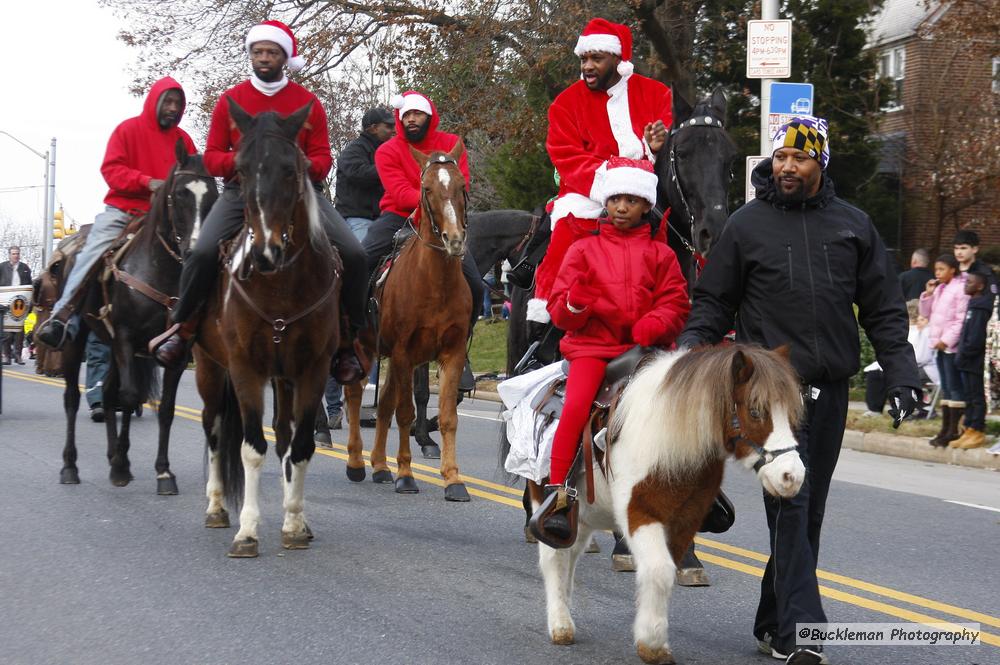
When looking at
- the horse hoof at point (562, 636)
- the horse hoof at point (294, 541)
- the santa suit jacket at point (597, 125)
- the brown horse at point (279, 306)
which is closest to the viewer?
the horse hoof at point (562, 636)

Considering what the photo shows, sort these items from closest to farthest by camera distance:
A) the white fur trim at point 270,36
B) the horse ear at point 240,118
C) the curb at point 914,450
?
the horse ear at point 240,118 < the white fur trim at point 270,36 < the curb at point 914,450

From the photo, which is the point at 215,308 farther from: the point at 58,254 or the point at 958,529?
the point at 958,529

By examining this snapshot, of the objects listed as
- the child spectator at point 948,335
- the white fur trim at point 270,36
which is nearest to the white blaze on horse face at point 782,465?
the white fur trim at point 270,36

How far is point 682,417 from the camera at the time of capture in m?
5.12

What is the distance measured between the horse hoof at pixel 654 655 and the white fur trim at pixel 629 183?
2.11m

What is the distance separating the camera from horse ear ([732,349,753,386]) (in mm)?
4992

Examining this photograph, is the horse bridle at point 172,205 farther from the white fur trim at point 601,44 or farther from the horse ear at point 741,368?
the horse ear at point 741,368

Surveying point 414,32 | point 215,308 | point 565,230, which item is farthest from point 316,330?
point 414,32

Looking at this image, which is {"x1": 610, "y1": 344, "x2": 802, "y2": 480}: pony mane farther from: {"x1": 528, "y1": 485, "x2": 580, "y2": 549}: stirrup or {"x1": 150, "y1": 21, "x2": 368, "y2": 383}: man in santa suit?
{"x1": 150, "y1": 21, "x2": 368, "y2": 383}: man in santa suit

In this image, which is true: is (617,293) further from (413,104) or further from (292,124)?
(413,104)

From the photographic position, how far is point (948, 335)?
14055 millimetres

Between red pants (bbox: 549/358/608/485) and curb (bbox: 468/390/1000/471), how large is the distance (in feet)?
29.1

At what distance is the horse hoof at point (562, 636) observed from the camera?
585 centimetres

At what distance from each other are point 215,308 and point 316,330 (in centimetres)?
107
